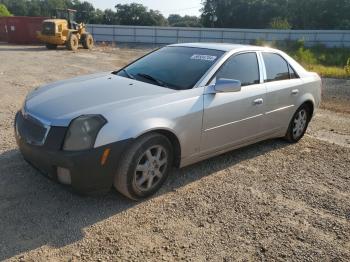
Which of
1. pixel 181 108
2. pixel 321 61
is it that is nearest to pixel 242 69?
pixel 181 108

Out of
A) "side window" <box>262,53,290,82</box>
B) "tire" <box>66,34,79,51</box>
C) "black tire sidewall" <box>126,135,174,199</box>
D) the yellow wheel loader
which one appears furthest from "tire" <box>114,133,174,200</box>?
"tire" <box>66,34,79,51</box>

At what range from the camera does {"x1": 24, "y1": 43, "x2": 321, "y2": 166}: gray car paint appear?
3344 millimetres

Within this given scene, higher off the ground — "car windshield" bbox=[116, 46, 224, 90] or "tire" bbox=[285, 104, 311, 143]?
"car windshield" bbox=[116, 46, 224, 90]

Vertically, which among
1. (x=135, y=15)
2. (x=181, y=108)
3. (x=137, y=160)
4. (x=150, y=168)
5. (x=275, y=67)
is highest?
(x=135, y=15)

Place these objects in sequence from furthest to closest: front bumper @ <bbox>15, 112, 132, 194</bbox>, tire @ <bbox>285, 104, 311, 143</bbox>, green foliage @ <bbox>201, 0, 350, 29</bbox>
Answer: green foliage @ <bbox>201, 0, 350, 29</bbox> → tire @ <bbox>285, 104, 311, 143</bbox> → front bumper @ <bbox>15, 112, 132, 194</bbox>

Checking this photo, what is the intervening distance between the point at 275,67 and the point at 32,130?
3380 millimetres

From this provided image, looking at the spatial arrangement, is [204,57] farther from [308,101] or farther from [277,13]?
[277,13]

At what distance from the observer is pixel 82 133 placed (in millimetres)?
3170

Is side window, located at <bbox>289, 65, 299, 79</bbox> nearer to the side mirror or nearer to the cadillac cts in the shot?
the cadillac cts

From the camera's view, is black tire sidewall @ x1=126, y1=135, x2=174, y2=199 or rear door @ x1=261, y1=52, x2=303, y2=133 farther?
rear door @ x1=261, y1=52, x2=303, y2=133

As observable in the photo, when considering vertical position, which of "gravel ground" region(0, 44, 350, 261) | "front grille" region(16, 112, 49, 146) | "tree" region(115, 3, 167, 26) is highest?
"tree" region(115, 3, 167, 26)

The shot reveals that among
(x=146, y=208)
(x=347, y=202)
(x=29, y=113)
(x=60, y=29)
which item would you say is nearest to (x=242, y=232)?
(x=146, y=208)

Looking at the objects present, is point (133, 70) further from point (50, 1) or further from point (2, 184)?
point (50, 1)

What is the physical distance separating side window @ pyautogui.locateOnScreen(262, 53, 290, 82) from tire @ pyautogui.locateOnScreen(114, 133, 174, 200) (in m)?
2.01
